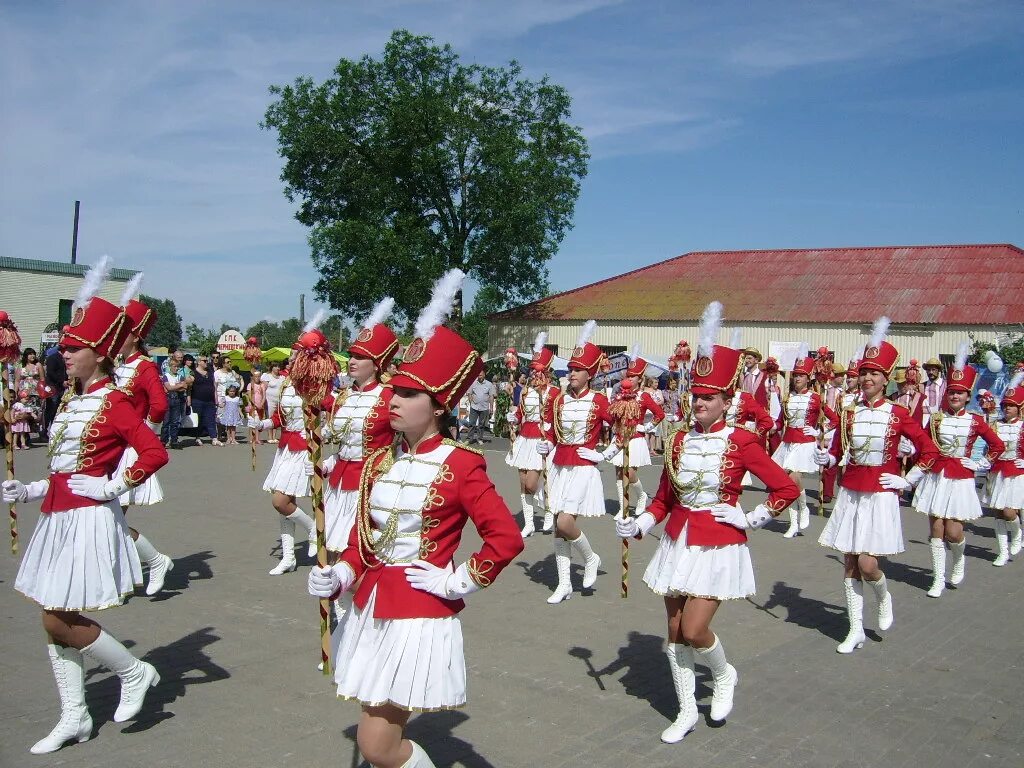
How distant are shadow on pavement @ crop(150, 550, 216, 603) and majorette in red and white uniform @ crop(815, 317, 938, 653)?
6083 millimetres

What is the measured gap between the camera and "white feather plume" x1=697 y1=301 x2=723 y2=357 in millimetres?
6033

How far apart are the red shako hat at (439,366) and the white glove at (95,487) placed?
2.26 metres

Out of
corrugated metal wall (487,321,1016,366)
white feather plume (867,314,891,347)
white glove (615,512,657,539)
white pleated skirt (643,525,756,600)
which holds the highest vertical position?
corrugated metal wall (487,321,1016,366)

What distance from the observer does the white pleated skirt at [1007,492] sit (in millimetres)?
11734

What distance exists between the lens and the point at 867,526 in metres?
7.91

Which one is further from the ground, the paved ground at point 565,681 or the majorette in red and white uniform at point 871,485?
the majorette in red and white uniform at point 871,485

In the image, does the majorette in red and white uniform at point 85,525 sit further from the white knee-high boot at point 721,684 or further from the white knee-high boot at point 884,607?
the white knee-high boot at point 884,607

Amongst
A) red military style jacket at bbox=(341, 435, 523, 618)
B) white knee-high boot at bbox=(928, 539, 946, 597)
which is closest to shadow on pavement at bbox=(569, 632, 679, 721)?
red military style jacket at bbox=(341, 435, 523, 618)

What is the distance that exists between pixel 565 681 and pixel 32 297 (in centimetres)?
3516

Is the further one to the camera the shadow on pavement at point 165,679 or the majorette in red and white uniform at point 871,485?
the majorette in red and white uniform at point 871,485

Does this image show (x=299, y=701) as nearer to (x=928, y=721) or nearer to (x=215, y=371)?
(x=928, y=721)

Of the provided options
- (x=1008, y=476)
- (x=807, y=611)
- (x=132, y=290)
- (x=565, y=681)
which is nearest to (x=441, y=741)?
(x=565, y=681)

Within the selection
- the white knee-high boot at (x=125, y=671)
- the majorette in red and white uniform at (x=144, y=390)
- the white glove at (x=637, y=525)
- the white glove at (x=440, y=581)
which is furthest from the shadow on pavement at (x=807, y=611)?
the majorette in red and white uniform at (x=144, y=390)

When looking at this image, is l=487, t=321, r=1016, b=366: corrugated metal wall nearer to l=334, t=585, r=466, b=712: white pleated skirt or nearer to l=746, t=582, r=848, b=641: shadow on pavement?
l=746, t=582, r=848, b=641: shadow on pavement
